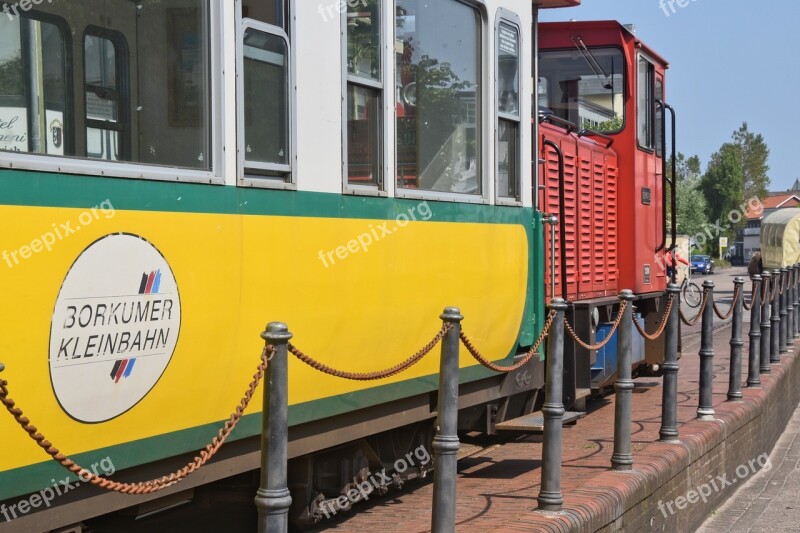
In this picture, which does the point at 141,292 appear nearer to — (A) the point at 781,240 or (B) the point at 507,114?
(B) the point at 507,114

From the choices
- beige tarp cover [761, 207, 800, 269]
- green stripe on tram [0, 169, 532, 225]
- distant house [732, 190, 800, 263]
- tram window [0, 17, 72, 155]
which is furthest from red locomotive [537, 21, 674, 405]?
distant house [732, 190, 800, 263]

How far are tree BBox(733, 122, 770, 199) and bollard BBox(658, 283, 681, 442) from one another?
126761 mm

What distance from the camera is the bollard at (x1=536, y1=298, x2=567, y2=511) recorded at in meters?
6.02

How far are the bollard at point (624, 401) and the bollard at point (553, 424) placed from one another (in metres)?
→ 1.17

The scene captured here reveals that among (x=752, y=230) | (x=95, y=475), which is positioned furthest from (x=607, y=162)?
(x=752, y=230)

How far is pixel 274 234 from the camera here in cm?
486

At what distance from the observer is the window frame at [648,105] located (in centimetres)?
1196

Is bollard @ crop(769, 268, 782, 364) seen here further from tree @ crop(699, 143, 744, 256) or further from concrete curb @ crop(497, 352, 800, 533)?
tree @ crop(699, 143, 744, 256)

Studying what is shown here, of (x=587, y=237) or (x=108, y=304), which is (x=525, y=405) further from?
(x=108, y=304)

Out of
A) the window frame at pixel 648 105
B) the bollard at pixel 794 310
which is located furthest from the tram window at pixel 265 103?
the bollard at pixel 794 310

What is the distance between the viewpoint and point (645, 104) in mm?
12227

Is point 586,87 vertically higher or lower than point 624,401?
higher

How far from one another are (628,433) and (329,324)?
8.95 feet

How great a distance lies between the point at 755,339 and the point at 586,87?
10.4ft
